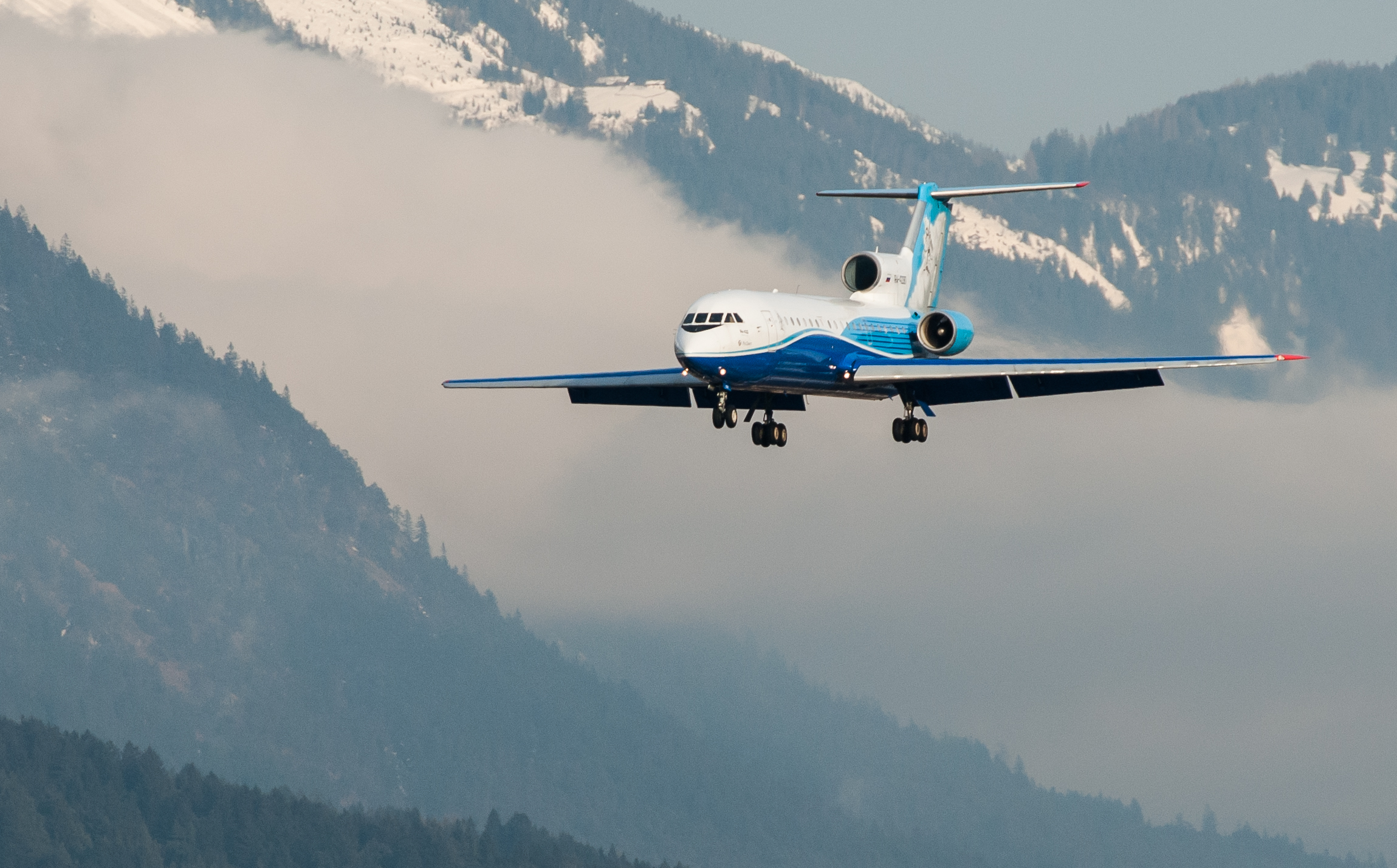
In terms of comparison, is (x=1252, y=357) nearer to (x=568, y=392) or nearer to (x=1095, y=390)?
(x=1095, y=390)

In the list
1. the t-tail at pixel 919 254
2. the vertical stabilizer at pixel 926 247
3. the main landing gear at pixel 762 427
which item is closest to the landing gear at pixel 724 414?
the main landing gear at pixel 762 427

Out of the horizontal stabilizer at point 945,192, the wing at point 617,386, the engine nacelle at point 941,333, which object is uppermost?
the horizontal stabilizer at point 945,192

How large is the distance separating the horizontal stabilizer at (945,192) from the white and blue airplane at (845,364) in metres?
0.21

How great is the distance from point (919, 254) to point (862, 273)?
5653mm

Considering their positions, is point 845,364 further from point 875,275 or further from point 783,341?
point 875,275

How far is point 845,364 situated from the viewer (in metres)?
73.5

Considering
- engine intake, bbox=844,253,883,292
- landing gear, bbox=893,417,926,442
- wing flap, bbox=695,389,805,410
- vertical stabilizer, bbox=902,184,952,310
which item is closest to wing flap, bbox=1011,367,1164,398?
landing gear, bbox=893,417,926,442

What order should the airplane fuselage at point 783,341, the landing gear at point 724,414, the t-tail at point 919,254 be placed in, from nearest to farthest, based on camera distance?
the airplane fuselage at point 783,341 < the landing gear at point 724,414 < the t-tail at point 919,254

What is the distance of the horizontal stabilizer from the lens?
7538 centimetres

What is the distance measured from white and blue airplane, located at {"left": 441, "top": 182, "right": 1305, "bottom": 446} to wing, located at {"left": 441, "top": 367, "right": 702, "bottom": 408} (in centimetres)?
7

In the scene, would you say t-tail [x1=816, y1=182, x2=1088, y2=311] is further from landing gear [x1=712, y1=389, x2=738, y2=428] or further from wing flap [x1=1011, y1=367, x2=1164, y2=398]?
landing gear [x1=712, y1=389, x2=738, y2=428]

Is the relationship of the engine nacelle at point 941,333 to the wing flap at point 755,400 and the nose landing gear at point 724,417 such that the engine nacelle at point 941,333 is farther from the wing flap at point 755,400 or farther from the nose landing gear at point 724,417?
the nose landing gear at point 724,417

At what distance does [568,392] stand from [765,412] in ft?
27.7

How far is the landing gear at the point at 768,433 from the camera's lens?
244ft
